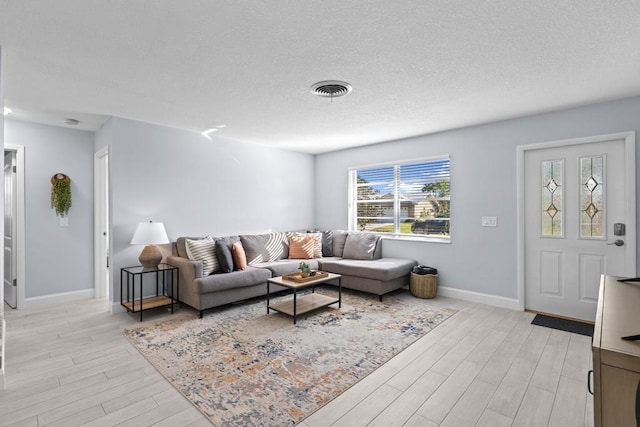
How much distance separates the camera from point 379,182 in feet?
17.9

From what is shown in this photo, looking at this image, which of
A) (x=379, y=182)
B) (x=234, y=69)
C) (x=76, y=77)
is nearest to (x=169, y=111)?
(x=76, y=77)

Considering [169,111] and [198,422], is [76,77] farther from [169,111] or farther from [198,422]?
[198,422]

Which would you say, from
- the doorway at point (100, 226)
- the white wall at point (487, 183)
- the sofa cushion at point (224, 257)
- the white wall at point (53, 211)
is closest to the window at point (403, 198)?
the white wall at point (487, 183)

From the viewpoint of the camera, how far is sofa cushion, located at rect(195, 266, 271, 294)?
3.62 m

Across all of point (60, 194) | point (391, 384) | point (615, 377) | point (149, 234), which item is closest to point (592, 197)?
point (391, 384)

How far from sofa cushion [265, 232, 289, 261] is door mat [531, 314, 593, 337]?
11.4 feet

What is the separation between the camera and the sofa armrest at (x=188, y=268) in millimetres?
3658

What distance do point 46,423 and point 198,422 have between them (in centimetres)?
89

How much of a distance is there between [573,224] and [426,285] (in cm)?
184

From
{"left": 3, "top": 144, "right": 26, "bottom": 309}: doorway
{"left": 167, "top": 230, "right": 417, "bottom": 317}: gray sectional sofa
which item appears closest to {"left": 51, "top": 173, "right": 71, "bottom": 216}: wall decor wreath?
{"left": 3, "top": 144, "right": 26, "bottom": 309}: doorway

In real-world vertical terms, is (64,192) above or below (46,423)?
above

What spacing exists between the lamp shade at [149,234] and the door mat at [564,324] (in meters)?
4.39

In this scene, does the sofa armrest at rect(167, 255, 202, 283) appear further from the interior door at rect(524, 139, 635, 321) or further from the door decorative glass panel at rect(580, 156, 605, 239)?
the door decorative glass panel at rect(580, 156, 605, 239)

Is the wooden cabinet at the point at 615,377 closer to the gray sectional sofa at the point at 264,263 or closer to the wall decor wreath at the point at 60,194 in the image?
the gray sectional sofa at the point at 264,263
